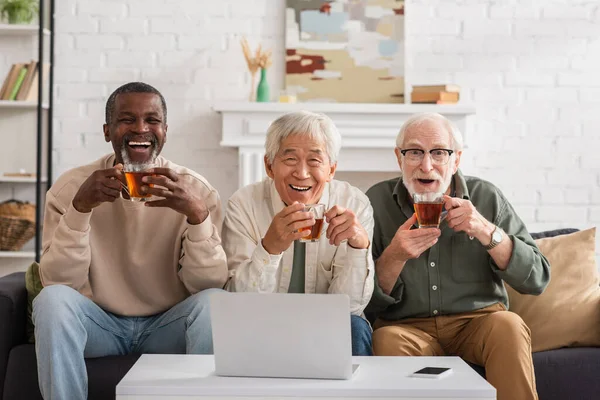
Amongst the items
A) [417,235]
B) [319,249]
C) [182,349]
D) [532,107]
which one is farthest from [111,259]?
[532,107]

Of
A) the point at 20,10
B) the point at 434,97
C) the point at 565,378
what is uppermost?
the point at 20,10

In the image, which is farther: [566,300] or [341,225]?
[566,300]

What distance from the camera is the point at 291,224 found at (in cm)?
237

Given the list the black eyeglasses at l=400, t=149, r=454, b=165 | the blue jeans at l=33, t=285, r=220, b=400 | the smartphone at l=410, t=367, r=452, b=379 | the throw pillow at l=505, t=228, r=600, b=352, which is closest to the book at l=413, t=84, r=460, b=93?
the throw pillow at l=505, t=228, r=600, b=352

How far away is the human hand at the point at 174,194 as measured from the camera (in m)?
2.40

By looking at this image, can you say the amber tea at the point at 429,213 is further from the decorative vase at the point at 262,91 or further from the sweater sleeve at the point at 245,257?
the decorative vase at the point at 262,91

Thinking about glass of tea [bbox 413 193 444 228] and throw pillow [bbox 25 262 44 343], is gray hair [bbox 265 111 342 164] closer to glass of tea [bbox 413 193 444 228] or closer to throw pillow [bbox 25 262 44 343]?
glass of tea [bbox 413 193 444 228]

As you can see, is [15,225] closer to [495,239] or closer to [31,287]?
[31,287]

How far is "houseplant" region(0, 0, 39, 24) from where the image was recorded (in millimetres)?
4559

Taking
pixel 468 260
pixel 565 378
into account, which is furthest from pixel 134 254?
pixel 565 378

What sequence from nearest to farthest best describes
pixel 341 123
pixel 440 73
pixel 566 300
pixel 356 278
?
pixel 356 278, pixel 566 300, pixel 341 123, pixel 440 73

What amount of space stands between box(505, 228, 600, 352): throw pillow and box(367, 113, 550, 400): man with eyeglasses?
0.60ft

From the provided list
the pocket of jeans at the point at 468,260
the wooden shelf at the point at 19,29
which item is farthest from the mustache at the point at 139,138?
the wooden shelf at the point at 19,29

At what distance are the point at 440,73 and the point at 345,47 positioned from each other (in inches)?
21.9
